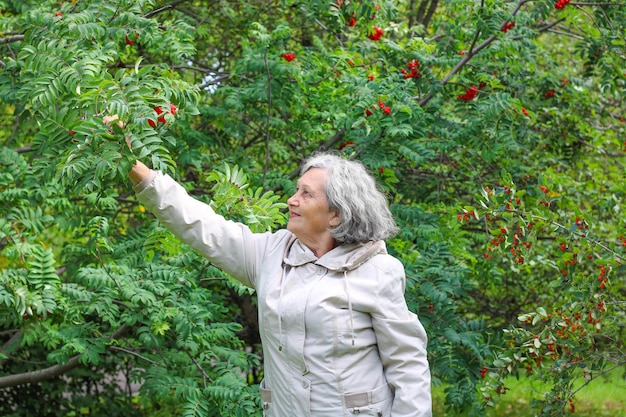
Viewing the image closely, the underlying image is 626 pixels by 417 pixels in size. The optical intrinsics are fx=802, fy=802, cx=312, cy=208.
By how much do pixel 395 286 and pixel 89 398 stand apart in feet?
14.4

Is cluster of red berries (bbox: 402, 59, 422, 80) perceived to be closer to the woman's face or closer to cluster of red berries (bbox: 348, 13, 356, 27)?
cluster of red berries (bbox: 348, 13, 356, 27)

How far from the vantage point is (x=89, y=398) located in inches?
248

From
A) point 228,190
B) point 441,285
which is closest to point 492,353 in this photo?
point 441,285

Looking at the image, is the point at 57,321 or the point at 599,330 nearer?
the point at 599,330

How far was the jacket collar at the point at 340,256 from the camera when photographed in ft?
8.59

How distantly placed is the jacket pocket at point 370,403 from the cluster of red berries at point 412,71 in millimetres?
2563

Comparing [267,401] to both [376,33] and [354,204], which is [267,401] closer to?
[354,204]

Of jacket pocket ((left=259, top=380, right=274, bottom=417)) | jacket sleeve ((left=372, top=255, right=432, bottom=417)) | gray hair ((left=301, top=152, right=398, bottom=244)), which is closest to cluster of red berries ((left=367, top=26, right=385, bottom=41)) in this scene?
gray hair ((left=301, top=152, right=398, bottom=244))

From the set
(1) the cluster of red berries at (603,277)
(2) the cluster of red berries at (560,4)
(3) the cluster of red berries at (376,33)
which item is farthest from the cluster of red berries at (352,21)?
(1) the cluster of red berries at (603,277)

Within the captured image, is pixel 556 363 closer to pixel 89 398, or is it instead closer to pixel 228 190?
pixel 228 190

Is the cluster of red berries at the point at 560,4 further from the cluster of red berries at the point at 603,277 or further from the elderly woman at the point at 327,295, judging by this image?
the elderly woman at the point at 327,295

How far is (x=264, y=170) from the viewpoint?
192 inches

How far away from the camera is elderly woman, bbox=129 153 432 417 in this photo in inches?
100

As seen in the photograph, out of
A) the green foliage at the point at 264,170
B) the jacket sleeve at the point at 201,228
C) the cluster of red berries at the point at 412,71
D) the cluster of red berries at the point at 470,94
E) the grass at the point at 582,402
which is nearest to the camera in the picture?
the jacket sleeve at the point at 201,228
